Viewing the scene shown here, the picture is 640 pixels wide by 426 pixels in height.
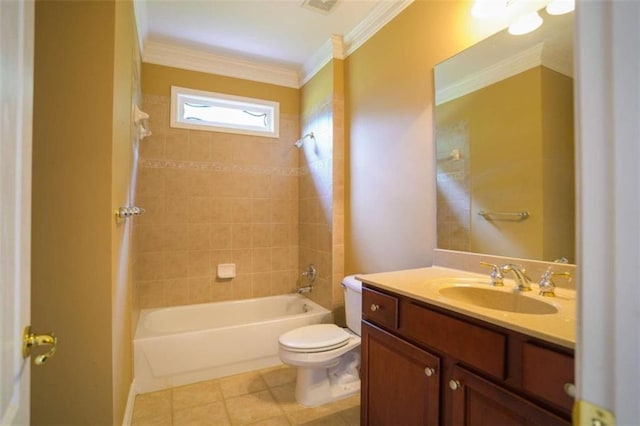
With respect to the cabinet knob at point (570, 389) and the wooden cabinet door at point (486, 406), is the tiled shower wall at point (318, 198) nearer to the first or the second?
the wooden cabinet door at point (486, 406)

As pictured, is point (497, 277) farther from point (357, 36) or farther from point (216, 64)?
point (216, 64)

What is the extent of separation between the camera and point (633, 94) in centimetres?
35

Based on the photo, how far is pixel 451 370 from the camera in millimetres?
1054

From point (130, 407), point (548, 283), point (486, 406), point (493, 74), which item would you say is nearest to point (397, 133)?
point (493, 74)

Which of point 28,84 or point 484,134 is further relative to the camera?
point 484,134

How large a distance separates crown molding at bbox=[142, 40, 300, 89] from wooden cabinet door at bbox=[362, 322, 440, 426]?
2.60 meters

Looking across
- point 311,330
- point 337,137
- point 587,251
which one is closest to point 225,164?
point 337,137

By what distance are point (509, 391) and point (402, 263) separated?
1182 mm

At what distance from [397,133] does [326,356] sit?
1472 millimetres

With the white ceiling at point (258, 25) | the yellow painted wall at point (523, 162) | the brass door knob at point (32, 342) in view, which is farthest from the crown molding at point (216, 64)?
the brass door knob at point (32, 342)

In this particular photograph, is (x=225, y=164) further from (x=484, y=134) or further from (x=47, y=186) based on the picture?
(x=484, y=134)

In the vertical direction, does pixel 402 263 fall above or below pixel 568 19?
below

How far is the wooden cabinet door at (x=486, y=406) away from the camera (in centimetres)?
82

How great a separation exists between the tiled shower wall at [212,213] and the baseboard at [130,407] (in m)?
0.82
